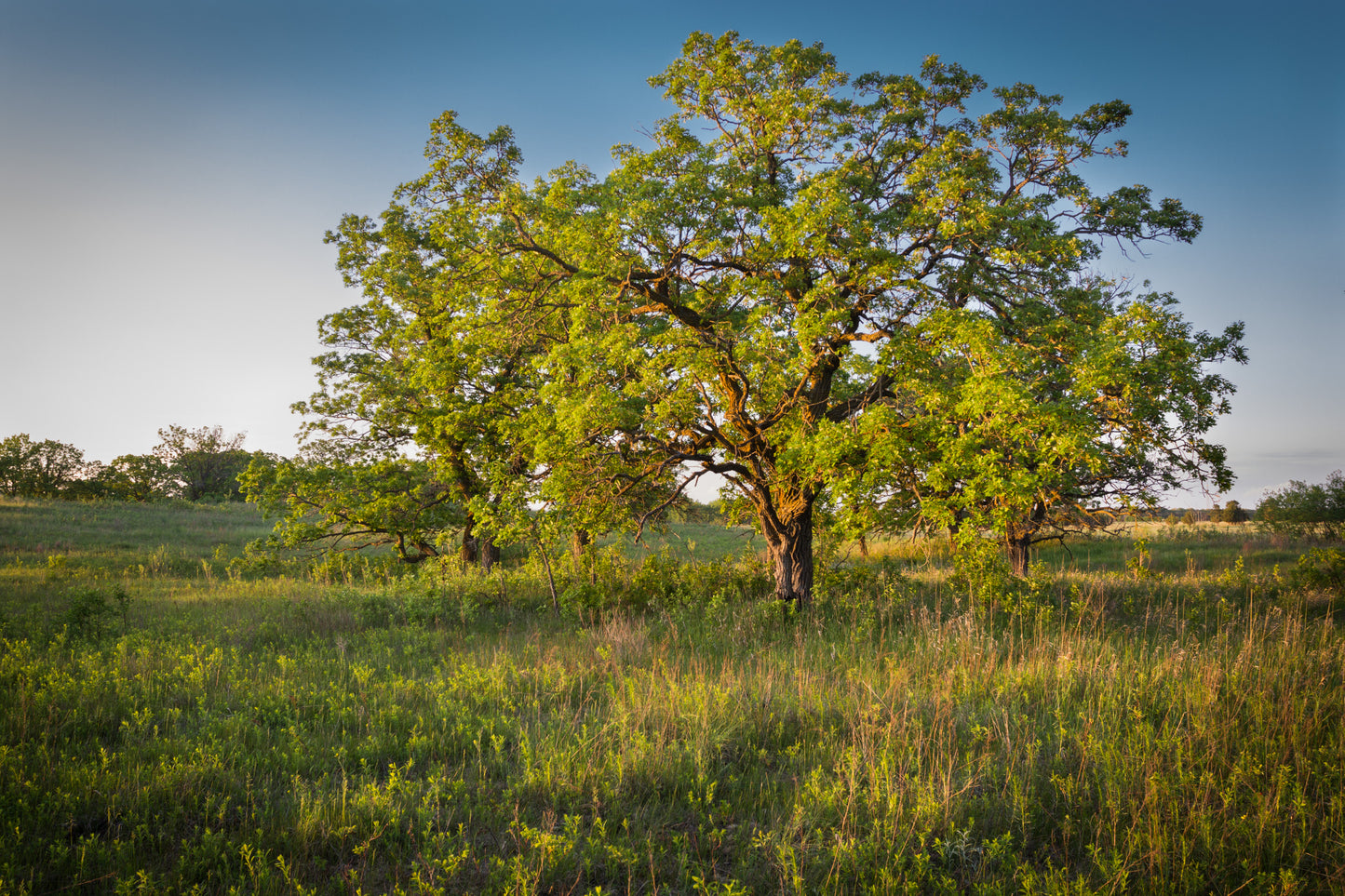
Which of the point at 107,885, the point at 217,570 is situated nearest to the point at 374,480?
the point at 217,570

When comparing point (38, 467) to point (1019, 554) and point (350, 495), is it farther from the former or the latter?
point (1019, 554)

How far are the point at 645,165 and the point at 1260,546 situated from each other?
31.9m

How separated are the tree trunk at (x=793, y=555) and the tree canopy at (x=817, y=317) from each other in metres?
0.05

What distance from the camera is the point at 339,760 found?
5102 mm

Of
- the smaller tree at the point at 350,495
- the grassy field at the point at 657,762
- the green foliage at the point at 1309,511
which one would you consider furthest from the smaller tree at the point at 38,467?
→ the green foliage at the point at 1309,511

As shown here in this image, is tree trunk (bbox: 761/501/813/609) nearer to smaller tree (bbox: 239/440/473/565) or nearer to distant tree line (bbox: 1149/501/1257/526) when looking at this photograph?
smaller tree (bbox: 239/440/473/565)

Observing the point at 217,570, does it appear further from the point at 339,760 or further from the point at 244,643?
the point at 339,760

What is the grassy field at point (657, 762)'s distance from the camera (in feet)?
12.3

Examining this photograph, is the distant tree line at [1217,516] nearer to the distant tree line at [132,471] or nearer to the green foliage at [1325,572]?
the green foliage at [1325,572]

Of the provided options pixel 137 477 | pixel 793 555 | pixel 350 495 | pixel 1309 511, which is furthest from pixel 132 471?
pixel 1309 511

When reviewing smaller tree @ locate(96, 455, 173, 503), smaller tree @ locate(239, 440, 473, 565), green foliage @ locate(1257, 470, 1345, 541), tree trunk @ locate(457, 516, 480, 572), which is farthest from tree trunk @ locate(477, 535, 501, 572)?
smaller tree @ locate(96, 455, 173, 503)

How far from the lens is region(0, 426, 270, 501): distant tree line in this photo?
49969 millimetres

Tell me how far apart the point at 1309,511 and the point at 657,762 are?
39.4 m

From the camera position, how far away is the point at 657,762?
489 cm
